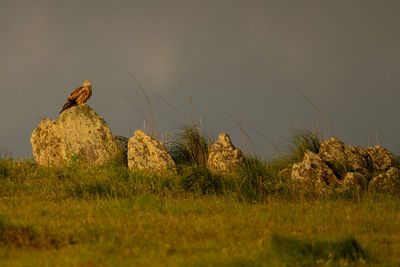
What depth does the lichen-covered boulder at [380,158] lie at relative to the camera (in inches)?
546

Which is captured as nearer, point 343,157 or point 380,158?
point 343,157

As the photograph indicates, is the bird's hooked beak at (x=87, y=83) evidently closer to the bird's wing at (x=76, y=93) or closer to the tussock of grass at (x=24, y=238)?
the bird's wing at (x=76, y=93)

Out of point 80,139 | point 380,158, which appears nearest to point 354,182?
point 380,158

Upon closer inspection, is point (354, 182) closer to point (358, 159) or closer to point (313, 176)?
point (313, 176)

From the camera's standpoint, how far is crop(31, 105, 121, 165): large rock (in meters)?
14.7

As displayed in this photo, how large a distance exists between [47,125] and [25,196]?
5535 millimetres

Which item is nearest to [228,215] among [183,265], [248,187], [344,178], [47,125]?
[248,187]

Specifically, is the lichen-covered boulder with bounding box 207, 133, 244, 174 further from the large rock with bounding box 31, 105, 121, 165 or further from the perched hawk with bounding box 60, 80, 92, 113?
the perched hawk with bounding box 60, 80, 92, 113

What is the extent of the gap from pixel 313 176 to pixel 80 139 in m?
7.22

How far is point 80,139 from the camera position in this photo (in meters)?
14.9

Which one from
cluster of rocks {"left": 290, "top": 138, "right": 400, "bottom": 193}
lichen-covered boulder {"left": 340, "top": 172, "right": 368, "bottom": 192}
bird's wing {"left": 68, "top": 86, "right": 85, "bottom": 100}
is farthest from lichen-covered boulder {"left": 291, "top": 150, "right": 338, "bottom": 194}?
bird's wing {"left": 68, "top": 86, "right": 85, "bottom": 100}

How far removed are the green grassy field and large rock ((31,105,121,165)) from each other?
2.08m

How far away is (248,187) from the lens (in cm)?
1045

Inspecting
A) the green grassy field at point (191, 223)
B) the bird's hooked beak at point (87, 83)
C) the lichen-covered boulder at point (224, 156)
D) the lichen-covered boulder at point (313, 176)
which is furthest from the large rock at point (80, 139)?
the lichen-covered boulder at point (313, 176)
